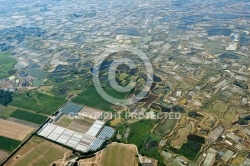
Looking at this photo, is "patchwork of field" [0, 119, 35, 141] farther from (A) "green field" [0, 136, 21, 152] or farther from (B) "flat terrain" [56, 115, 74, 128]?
(B) "flat terrain" [56, 115, 74, 128]

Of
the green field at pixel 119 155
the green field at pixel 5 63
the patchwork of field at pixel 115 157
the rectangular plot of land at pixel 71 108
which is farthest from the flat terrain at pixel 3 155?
the green field at pixel 5 63

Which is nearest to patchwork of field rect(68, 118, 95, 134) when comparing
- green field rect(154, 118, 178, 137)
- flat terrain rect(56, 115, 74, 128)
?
flat terrain rect(56, 115, 74, 128)

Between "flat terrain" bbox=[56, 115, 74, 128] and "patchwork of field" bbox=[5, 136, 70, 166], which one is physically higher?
"flat terrain" bbox=[56, 115, 74, 128]

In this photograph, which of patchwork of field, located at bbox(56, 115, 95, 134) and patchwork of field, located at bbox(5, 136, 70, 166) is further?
patchwork of field, located at bbox(56, 115, 95, 134)

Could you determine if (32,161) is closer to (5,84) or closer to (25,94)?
(25,94)

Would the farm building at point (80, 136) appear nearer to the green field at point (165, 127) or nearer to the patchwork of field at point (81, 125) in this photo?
the patchwork of field at point (81, 125)

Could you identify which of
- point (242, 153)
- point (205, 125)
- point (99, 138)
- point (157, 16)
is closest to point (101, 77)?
point (99, 138)

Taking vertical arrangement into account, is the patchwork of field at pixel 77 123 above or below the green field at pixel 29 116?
below
